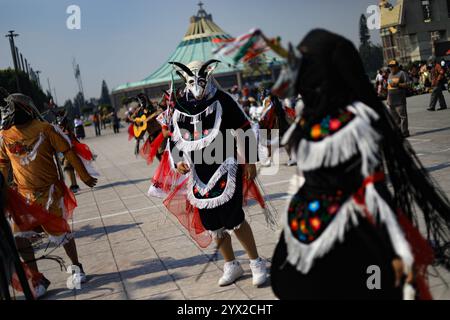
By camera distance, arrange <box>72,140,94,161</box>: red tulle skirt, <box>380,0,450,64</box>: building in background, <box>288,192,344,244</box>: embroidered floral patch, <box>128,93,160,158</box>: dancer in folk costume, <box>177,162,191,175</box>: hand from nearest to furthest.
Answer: <box>288,192,344,244</box>: embroidered floral patch → <box>177,162,191,175</box>: hand → <box>72,140,94,161</box>: red tulle skirt → <box>128,93,160,158</box>: dancer in folk costume → <box>380,0,450,64</box>: building in background

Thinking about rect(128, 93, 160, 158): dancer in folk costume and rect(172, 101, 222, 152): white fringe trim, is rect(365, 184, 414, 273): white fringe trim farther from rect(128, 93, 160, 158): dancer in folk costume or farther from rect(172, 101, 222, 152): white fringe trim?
rect(128, 93, 160, 158): dancer in folk costume

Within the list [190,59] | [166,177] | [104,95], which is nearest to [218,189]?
[166,177]

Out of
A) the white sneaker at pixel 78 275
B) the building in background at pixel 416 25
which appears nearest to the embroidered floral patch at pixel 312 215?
the white sneaker at pixel 78 275

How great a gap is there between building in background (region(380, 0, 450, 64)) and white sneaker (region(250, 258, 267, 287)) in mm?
44246

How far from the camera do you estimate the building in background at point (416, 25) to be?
150 ft

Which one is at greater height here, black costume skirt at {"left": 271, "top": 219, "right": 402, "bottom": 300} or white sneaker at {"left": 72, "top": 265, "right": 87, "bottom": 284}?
black costume skirt at {"left": 271, "top": 219, "right": 402, "bottom": 300}

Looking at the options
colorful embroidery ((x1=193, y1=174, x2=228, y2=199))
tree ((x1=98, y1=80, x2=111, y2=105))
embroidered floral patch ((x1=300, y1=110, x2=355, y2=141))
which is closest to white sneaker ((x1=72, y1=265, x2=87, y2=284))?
colorful embroidery ((x1=193, y1=174, x2=228, y2=199))

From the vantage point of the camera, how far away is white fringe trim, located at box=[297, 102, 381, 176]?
2.60 m

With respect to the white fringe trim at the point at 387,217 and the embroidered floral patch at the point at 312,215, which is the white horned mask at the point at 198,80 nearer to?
the embroidered floral patch at the point at 312,215

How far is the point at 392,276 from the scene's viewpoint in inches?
104

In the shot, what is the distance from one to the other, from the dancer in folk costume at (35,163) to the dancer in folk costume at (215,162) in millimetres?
1341

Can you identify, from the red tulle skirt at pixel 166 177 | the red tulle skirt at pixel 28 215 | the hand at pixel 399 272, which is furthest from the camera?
the red tulle skirt at pixel 166 177

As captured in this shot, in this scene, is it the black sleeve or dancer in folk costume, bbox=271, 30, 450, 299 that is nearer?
dancer in folk costume, bbox=271, 30, 450, 299
